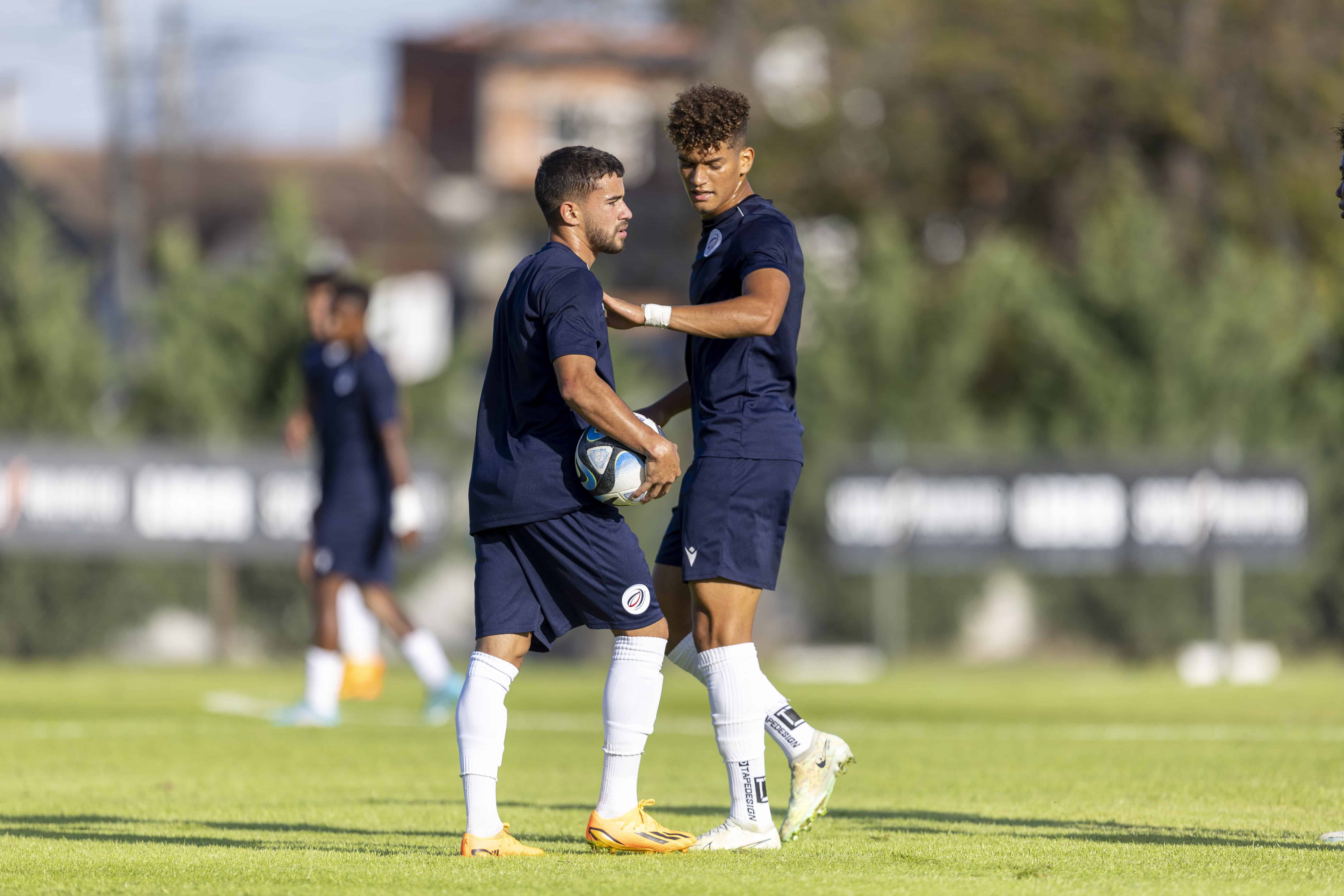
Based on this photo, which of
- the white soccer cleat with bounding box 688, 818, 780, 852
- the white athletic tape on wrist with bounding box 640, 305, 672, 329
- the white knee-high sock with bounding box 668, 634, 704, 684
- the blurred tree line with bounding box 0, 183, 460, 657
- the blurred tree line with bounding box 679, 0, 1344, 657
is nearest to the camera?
the white athletic tape on wrist with bounding box 640, 305, 672, 329

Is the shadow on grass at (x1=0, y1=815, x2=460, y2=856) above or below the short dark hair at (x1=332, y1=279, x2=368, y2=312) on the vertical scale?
below

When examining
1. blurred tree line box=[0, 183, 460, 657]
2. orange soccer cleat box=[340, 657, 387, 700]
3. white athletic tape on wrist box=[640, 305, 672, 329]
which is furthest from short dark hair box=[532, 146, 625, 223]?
blurred tree line box=[0, 183, 460, 657]

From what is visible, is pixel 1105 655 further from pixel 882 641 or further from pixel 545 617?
pixel 545 617

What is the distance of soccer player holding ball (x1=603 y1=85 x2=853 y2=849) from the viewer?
5.87 meters

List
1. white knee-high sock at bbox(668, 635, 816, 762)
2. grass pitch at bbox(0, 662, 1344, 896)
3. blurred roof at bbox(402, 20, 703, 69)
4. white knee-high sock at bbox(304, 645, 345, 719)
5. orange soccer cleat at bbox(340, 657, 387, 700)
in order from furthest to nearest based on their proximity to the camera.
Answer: blurred roof at bbox(402, 20, 703, 69) → orange soccer cleat at bbox(340, 657, 387, 700) → white knee-high sock at bbox(304, 645, 345, 719) → white knee-high sock at bbox(668, 635, 816, 762) → grass pitch at bbox(0, 662, 1344, 896)

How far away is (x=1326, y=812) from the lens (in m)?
6.76

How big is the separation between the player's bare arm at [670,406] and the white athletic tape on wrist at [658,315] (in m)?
0.59

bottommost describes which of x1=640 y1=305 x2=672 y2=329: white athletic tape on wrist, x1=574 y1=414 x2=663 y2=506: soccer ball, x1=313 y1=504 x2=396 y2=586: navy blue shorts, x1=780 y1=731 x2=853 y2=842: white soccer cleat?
x1=780 y1=731 x2=853 y2=842: white soccer cleat

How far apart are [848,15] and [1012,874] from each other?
22.5 metres

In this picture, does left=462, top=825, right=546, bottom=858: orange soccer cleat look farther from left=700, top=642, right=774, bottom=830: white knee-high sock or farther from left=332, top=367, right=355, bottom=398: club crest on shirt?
left=332, top=367, right=355, bottom=398: club crest on shirt

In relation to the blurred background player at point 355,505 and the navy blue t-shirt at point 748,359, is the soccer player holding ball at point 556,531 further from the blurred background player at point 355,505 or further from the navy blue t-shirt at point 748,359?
the blurred background player at point 355,505

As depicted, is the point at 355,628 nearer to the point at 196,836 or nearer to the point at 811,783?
the point at 196,836

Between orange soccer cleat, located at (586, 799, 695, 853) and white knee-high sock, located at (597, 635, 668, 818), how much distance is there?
0.08 ft

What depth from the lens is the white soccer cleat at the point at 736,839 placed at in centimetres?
581
